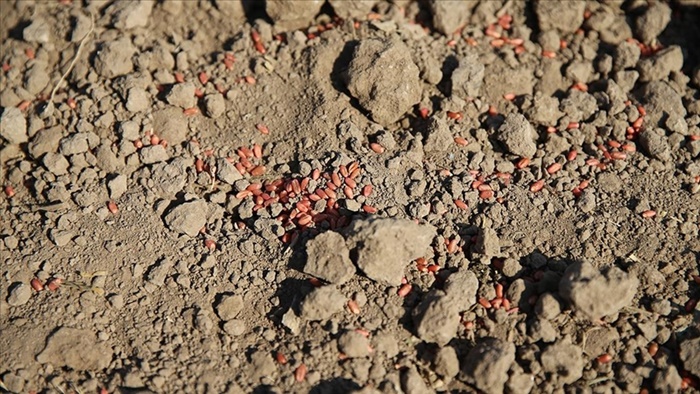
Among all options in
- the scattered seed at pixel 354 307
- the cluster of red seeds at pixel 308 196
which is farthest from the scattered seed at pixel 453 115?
the scattered seed at pixel 354 307

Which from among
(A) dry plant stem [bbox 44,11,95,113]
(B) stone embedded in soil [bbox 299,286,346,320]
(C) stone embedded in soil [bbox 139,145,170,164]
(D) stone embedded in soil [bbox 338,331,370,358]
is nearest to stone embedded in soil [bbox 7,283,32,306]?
(C) stone embedded in soil [bbox 139,145,170,164]

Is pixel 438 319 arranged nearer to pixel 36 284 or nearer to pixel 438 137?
pixel 438 137

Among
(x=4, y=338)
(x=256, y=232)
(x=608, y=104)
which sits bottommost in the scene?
(x=4, y=338)

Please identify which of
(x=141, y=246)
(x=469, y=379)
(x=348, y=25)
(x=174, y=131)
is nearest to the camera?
(x=469, y=379)

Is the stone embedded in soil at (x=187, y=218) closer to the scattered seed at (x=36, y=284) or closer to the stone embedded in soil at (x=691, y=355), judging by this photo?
the scattered seed at (x=36, y=284)

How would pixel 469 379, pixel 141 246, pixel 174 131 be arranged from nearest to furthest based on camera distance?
pixel 469 379
pixel 141 246
pixel 174 131

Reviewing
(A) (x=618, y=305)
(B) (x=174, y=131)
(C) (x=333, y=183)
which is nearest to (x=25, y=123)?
(B) (x=174, y=131)

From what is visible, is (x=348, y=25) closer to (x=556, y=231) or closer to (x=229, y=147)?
(x=229, y=147)
